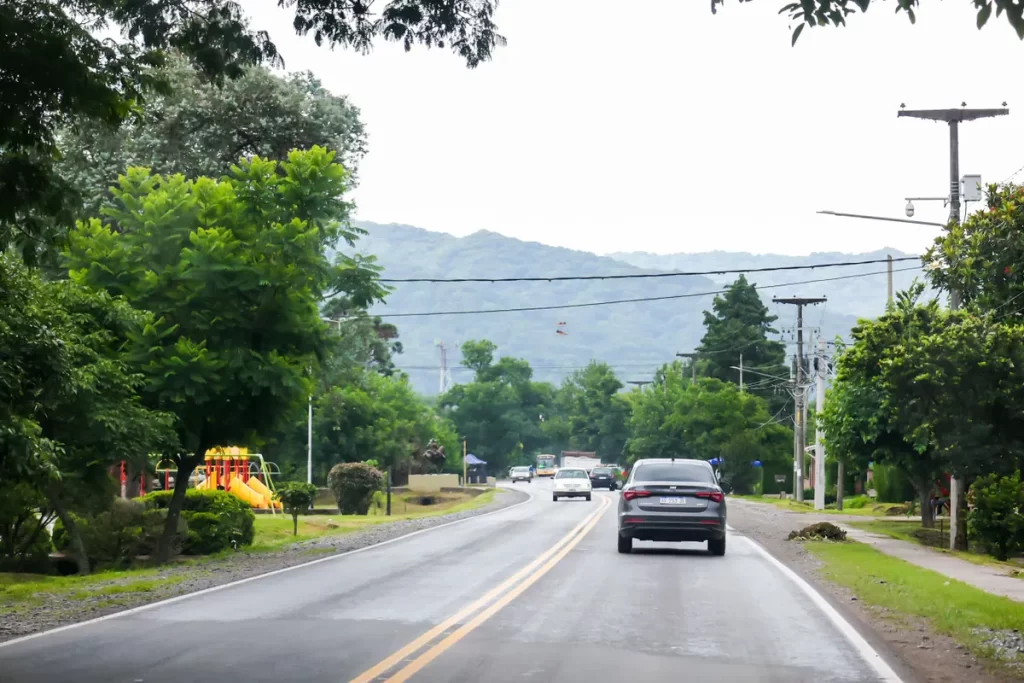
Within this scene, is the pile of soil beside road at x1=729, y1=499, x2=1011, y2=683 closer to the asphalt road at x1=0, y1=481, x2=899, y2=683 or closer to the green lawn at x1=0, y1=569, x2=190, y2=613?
the asphalt road at x1=0, y1=481, x2=899, y2=683

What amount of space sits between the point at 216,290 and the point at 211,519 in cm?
580

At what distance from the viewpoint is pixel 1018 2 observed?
898cm

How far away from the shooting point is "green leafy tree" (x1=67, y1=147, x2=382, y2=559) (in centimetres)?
2547

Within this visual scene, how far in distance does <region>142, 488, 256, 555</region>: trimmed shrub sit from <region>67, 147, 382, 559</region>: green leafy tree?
5.49 feet

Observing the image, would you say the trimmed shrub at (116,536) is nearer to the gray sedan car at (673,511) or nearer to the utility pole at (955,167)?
the gray sedan car at (673,511)

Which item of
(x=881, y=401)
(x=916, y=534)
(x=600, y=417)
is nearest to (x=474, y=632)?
(x=881, y=401)

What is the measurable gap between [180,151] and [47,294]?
23.4m

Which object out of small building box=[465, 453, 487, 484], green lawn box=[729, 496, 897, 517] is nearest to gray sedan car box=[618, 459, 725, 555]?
green lawn box=[729, 496, 897, 517]

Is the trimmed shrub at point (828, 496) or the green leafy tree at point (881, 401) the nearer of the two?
the green leafy tree at point (881, 401)

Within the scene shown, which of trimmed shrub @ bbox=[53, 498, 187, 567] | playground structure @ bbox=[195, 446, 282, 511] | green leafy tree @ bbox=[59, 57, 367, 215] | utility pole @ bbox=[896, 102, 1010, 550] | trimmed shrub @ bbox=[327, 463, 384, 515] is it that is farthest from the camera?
trimmed shrub @ bbox=[327, 463, 384, 515]

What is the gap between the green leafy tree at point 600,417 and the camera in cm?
17138

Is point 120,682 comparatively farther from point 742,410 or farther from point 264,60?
point 742,410

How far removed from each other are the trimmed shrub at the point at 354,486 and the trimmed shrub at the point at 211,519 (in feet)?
81.7

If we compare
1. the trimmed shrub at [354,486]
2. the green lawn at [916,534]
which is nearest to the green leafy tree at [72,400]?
the green lawn at [916,534]
